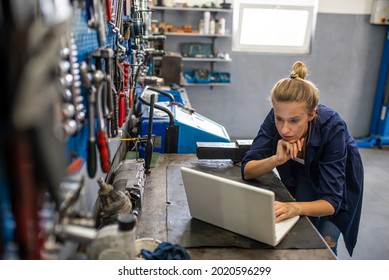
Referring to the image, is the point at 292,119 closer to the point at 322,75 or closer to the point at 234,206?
the point at 234,206

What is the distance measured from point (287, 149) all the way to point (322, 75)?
3715 millimetres

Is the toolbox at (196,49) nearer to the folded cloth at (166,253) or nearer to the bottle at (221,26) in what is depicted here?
the bottle at (221,26)

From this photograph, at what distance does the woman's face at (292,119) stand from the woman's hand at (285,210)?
0.89ft

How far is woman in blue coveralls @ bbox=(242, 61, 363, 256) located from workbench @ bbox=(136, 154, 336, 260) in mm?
99

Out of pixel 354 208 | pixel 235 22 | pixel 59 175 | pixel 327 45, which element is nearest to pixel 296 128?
pixel 354 208

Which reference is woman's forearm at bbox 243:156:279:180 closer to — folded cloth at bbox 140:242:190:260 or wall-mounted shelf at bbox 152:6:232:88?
folded cloth at bbox 140:242:190:260

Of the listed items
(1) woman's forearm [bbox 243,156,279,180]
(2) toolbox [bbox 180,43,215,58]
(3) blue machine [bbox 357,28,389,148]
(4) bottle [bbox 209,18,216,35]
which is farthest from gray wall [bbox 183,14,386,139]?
(1) woman's forearm [bbox 243,156,279,180]

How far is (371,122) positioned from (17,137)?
519 cm

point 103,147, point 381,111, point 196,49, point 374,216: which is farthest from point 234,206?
point 381,111

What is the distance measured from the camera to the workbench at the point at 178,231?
1009mm

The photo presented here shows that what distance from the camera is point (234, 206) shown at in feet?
3.36

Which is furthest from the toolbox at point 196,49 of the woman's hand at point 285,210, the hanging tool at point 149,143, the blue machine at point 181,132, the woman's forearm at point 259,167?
the woman's hand at point 285,210

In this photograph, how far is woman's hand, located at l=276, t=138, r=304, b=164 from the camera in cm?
135

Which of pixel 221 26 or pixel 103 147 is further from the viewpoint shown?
pixel 221 26
